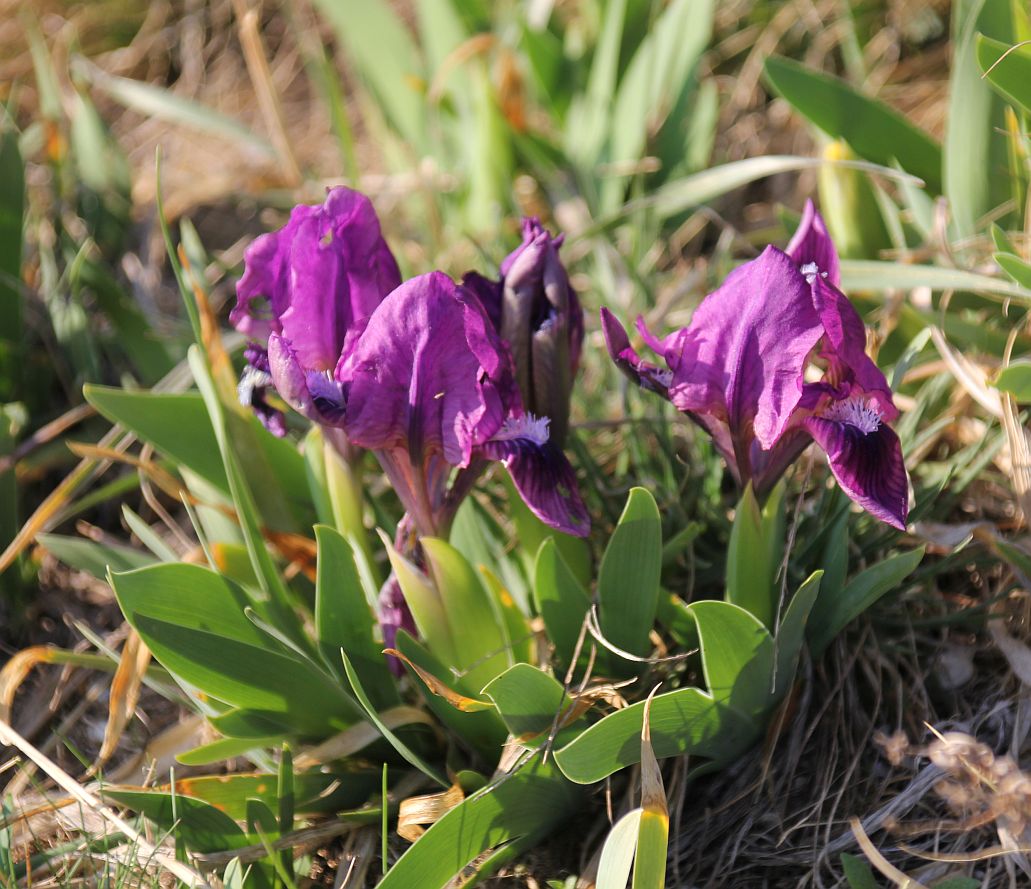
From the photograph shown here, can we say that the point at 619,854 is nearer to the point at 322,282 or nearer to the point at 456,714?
the point at 456,714

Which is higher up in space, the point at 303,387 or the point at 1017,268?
the point at 303,387

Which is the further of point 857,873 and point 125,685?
point 125,685

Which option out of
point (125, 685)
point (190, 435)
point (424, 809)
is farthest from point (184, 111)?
point (424, 809)

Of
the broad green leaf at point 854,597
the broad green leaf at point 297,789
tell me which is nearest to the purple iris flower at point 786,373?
the broad green leaf at point 854,597

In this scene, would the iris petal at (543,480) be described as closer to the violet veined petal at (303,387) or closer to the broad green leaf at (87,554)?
the violet veined petal at (303,387)

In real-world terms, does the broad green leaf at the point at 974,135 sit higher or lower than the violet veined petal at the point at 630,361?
lower

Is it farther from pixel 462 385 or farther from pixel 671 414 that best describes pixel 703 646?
pixel 671 414

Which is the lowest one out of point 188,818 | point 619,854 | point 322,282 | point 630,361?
point 619,854
